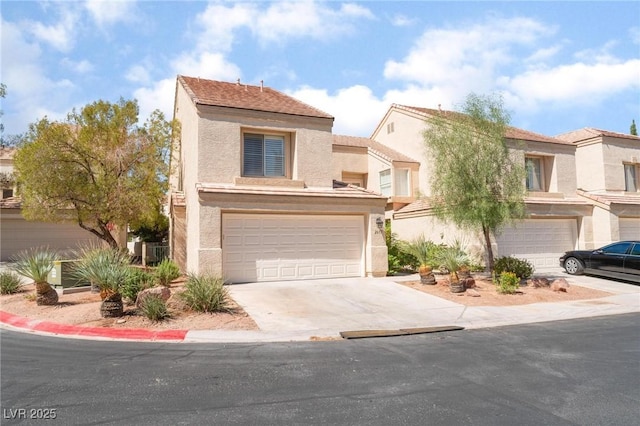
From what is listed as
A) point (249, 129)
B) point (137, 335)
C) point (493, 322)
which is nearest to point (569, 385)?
point (493, 322)

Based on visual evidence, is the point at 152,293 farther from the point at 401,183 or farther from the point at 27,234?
the point at 27,234

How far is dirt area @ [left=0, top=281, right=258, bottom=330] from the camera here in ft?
29.2

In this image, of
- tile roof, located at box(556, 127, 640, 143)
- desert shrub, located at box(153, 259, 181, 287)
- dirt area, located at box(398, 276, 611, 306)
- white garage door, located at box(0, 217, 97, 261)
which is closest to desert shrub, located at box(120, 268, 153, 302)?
desert shrub, located at box(153, 259, 181, 287)

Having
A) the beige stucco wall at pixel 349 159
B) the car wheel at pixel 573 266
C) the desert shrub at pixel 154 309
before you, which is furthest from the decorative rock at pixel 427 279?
the beige stucco wall at pixel 349 159

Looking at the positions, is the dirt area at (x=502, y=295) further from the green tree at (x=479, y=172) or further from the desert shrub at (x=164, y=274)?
the desert shrub at (x=164, y=274)

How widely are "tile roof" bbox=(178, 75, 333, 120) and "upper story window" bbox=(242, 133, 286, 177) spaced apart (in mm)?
1058

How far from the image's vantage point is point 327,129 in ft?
53.9

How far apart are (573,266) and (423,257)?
674 cm

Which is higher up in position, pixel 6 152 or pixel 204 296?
pixel 6 152

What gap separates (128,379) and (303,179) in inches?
431

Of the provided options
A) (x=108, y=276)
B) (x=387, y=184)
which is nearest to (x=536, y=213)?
(x=387, y=184)

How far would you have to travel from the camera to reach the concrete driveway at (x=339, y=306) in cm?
957

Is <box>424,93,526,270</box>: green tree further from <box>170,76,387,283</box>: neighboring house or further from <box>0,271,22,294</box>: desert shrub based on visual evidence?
<box>0,271,22,294</box>: desert shrub

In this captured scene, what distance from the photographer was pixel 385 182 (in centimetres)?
2359
